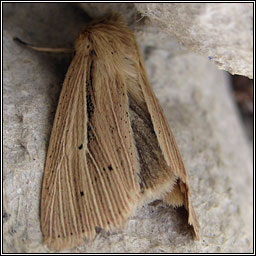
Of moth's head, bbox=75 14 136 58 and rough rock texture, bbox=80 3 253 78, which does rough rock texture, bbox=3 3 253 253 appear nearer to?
moth's head, bbox=75 14 136 58

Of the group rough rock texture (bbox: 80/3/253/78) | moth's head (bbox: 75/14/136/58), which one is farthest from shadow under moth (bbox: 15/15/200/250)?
rough rock texture (bbox: 80/3/253/78)

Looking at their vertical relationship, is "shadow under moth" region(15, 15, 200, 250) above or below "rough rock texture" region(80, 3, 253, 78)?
below

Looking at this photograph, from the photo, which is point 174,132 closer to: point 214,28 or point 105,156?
point 105,156

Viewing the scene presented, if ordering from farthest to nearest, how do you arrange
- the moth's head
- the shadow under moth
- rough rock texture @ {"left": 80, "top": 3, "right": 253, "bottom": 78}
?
the moth's head
the shadow under moth
rough rock texture @ {"left": 80, "top": 3, "right": 253, "bottom": 78}

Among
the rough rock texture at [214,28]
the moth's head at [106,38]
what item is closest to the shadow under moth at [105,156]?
the moth's head at [106,38]

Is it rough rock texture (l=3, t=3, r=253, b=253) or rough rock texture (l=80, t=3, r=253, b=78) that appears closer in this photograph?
rough rock texture (l=80, t=3, r=253, b=78)

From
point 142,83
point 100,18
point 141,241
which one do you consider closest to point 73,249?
point 141,241

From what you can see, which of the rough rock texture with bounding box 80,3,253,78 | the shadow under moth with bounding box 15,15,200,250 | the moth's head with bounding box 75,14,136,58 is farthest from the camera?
the moth's head with bounding box 75,14,136,58

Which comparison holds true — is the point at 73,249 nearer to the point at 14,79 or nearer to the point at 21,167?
the point at 21,167
